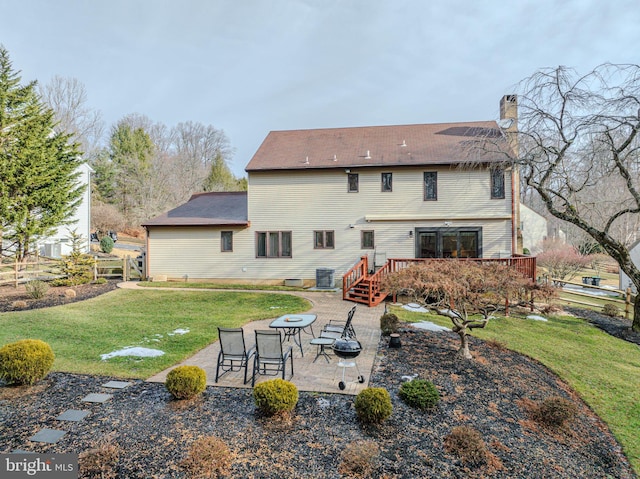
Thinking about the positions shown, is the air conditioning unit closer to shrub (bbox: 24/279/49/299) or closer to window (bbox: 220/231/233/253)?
window (bbox: 220/231/233/253)

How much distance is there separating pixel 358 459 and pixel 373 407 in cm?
77

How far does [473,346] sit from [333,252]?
8931 millimetres

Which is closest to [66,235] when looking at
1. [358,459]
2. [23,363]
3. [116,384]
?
[23,363]

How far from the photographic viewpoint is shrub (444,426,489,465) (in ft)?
12.5

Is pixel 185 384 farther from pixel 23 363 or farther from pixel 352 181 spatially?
pixel 352 181

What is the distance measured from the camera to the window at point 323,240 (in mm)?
16094

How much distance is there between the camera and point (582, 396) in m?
6.14

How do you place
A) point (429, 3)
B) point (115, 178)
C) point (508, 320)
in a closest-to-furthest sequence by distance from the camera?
1. point (508, 320)
2. point (429, 3)
3. point (115, 178)

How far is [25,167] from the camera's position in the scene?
585 inches

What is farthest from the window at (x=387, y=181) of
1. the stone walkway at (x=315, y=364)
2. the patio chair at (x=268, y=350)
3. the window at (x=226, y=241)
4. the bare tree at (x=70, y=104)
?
the bare tree at (x=70, y=104)

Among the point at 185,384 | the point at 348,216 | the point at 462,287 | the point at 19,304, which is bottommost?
the point at 185,384

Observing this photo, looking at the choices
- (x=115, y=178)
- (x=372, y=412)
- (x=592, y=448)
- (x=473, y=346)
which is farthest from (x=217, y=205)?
(x=115, y=178)

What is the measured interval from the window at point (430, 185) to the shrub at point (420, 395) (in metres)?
12.0

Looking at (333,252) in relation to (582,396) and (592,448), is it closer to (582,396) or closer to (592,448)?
(582,396)
